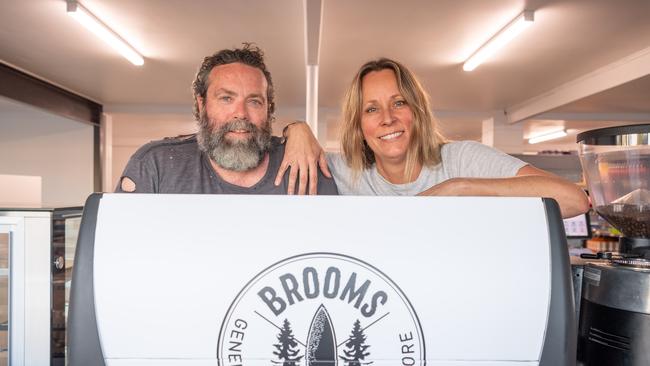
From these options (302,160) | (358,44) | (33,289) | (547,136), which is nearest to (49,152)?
(358,44)

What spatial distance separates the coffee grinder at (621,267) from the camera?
2.56ft

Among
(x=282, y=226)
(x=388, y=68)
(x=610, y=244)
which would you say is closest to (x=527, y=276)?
(x=282, y=226)

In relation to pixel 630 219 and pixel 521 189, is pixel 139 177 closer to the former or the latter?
pixel 521 189

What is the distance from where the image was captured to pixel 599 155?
125 centimetres

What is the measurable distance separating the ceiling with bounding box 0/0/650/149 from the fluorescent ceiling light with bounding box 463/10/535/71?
69 millimetres

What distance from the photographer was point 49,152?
830 centimetres

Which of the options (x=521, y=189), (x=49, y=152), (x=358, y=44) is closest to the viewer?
(x=521, y=189)

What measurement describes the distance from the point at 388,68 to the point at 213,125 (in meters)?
0.58

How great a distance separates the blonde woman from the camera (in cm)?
141

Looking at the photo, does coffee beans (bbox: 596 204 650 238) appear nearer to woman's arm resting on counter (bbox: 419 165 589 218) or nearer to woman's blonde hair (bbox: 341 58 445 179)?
woman's arm resting on counter (bbox: 419 165 589 218)

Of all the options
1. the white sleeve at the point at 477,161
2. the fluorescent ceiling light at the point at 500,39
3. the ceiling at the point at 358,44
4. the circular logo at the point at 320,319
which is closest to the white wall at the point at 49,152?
the ceiling at the point at 358,44

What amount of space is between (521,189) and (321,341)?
661mm

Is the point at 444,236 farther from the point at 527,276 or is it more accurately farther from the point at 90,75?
the point at 90,75

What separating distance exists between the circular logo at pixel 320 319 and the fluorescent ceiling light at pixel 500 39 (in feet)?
13.9
